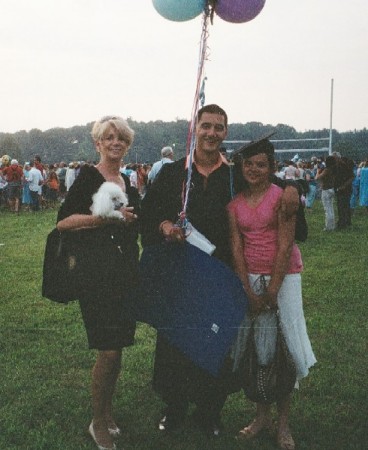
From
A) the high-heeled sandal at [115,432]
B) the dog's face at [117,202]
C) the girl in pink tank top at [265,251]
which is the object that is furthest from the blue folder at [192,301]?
the high-heeled sandal at [115,432]

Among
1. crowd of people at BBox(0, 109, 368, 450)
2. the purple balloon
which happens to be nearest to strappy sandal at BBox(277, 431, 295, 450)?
crowd of people at BBox(0, 109, 368, 450)

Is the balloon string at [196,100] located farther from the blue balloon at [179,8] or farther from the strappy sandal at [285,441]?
the strappy sandal at [285,441]

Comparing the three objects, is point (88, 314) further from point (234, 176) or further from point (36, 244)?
point (36, 244)

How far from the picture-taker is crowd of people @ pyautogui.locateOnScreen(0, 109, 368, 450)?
301 cm

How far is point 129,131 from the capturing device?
10.3 feet

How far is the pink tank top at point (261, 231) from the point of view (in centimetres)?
304

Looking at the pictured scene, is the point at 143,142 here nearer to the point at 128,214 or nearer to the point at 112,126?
Answer: the point at 112,126

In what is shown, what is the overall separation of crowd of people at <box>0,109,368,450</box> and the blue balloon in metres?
0.56

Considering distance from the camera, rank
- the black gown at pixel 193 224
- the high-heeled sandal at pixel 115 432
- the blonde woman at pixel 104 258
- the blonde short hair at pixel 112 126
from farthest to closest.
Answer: the high-heeled sandal at pixel 115 432 → the black gown at pixel 193 224 → the blonde short hair at pixel 112 126 → the blonde woman at pixel 104 258

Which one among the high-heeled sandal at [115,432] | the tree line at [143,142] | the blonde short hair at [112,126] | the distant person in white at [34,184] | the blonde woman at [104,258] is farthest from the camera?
the tree line at [143,142]

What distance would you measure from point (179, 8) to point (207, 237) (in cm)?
131

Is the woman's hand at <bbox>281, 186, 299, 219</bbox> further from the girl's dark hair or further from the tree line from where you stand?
the tree line

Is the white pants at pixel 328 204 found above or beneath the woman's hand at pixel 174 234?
beneath

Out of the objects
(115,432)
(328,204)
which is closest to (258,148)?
(115,432)
